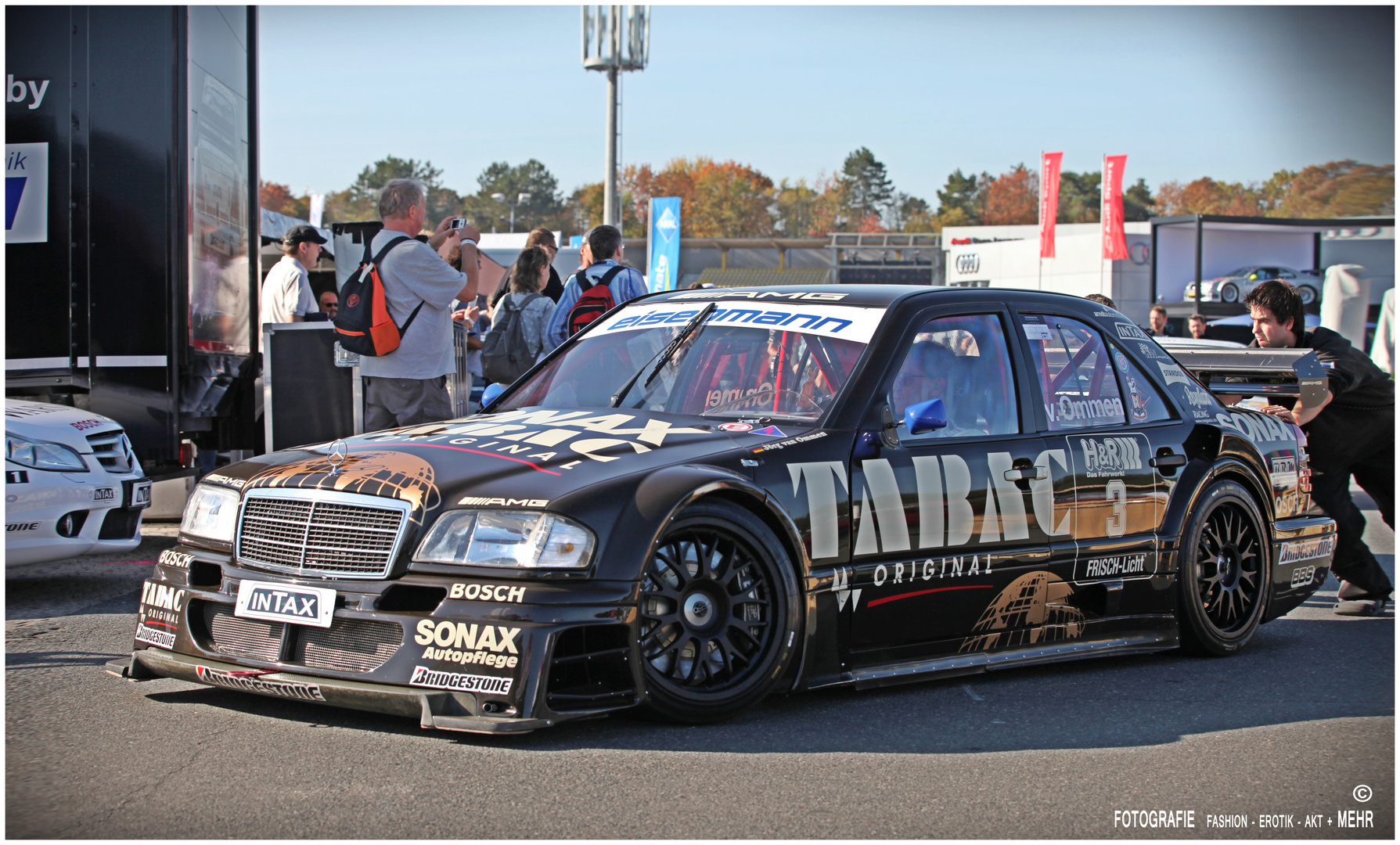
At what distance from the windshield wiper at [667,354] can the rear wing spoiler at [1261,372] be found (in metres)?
2.74

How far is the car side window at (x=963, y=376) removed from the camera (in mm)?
4867

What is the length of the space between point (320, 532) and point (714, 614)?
1.23m

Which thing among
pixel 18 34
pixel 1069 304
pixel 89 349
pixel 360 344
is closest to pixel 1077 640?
pixel 1069 304

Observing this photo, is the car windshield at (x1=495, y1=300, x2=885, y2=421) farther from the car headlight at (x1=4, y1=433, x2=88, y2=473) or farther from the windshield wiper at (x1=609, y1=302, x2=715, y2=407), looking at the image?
the car headlight at (x1=4, y1=433, x2=88, y2=473)

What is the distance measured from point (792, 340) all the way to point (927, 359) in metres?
0.52

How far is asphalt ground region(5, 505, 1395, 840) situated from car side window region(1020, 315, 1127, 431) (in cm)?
109

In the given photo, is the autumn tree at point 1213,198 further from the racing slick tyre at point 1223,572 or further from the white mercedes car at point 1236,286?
the racing slick tyre at point 1223,572

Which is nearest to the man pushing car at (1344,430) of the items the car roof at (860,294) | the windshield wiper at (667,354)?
the car roof at (860,294)

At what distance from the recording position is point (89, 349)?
24.9 feet

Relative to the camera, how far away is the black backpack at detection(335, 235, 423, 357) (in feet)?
20.9

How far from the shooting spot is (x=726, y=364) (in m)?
4.92

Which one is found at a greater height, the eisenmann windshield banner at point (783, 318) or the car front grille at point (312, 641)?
the eisenmann windshield banner at point (783, 318)

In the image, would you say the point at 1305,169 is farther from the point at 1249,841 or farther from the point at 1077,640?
the point at 1249,841

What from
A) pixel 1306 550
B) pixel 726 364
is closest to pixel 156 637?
pixel 726 364
